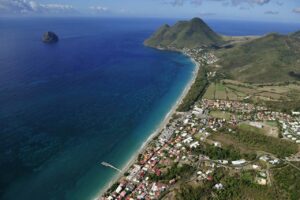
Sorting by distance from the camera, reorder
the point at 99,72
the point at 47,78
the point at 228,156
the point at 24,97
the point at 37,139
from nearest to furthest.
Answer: the point at 228,156 → the point at 37,139 → the point at 24,97 → the point at 47,78 → the point at 99,72

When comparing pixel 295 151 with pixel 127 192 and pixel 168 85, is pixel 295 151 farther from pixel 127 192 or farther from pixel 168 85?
pixel 168 85

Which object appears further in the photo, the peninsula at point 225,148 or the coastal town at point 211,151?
the coastal town at point 211,151

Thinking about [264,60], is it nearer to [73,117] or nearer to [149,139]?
[149,139]

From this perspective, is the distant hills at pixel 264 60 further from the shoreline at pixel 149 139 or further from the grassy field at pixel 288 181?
the grassy field at pixel 288 181

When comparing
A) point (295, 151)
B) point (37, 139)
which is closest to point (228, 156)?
point (295, 151)

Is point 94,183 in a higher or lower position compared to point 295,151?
lower

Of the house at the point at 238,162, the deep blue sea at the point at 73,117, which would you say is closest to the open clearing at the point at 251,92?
the deep blue sea at the point at 73,117

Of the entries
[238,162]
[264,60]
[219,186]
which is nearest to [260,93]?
[264,60]

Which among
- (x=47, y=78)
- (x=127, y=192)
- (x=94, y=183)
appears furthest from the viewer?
(x=47, y=78)
